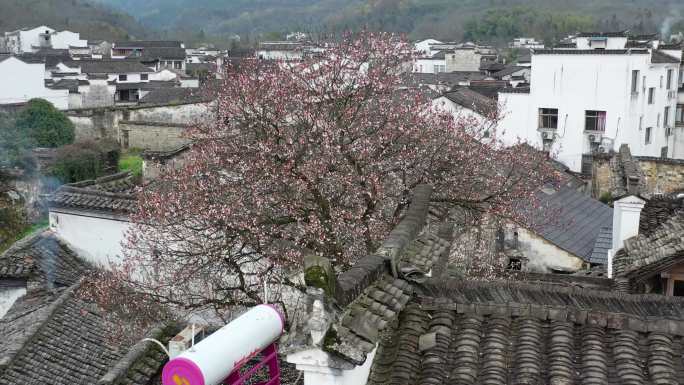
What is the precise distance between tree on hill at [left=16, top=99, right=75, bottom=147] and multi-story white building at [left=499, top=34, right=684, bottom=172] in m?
24.9

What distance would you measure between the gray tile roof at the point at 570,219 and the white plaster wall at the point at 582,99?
1228cm

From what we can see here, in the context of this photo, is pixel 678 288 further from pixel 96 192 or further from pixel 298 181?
pixel 96 192

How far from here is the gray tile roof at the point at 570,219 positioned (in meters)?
18.1

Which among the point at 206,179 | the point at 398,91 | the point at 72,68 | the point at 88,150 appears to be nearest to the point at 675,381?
the point at 206,179

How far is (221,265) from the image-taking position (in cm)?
1211

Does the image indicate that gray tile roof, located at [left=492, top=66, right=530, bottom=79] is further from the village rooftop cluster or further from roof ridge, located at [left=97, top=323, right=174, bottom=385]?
roof ridge, located at [left=97, top=323, right=174, bottom=385]

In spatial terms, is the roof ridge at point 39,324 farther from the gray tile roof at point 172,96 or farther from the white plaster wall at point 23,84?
the white plaster wall at point 23,84

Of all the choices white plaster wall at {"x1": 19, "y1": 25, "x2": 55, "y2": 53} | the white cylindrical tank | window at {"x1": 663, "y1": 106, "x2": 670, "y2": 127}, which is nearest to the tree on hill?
window at {"x1": 663, "y1": 106, "x2": 670, "y2": 127}

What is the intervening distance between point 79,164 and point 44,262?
18.7 meters

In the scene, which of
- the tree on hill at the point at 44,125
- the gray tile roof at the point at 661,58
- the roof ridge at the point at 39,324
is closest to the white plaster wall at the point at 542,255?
the roof ridge at the point at 39,324

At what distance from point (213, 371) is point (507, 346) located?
2.18 meters

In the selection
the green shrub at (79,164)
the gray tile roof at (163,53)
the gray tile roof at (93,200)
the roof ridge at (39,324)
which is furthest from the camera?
the gray tile roof at (163,53)

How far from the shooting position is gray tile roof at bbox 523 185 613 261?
18.1 metres

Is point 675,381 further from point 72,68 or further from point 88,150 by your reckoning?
point 72,68
